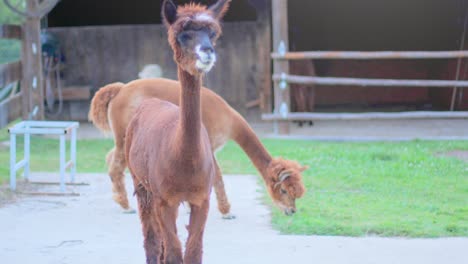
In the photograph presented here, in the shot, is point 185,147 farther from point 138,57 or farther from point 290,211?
point 138,57

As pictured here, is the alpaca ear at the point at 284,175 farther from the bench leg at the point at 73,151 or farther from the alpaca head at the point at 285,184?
the bench leg at the point at 73,151

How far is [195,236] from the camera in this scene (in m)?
4.89

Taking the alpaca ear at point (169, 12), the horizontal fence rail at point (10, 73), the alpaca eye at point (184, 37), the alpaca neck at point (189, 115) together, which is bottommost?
the horizontal fence rail at point (10, 73)

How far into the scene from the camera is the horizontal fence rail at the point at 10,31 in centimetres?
1211

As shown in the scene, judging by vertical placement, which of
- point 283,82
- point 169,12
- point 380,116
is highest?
point 169,12

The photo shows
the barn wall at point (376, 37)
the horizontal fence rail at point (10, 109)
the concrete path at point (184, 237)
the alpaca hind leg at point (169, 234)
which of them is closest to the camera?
the alpaca hind leg at point (169, 234)

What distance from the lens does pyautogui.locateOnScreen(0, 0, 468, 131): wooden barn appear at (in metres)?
14.7

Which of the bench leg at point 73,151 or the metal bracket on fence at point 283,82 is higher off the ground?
the metal bracket on fence at point 283,82

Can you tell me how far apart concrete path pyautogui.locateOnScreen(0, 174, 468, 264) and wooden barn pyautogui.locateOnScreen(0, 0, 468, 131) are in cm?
654

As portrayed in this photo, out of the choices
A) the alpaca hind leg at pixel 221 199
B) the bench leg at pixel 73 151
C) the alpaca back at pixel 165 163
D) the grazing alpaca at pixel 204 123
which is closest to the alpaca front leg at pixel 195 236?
the alpaca back at pixel 165 163

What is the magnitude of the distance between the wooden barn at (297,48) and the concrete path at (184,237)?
21.5 ft

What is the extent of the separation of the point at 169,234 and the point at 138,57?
10423mm

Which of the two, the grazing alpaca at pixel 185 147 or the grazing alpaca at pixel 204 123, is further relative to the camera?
the grazing alpaca at pixel 204 123

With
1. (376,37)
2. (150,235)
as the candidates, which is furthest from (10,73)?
(376,37)
